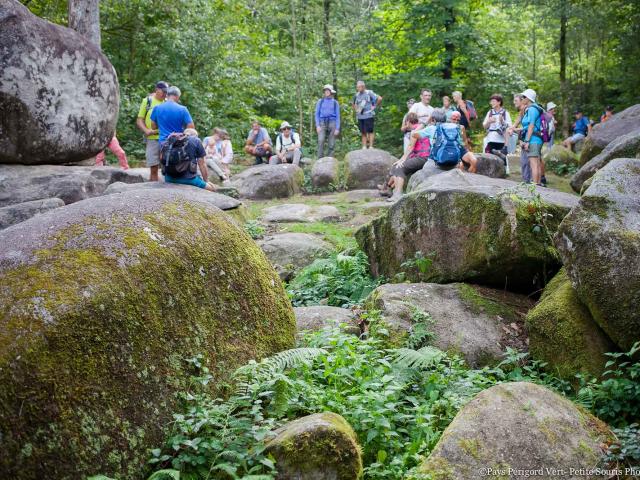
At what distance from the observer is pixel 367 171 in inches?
643

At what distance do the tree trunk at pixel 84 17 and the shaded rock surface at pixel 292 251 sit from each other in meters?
6.77

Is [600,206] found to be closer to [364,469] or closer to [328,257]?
[364,469]

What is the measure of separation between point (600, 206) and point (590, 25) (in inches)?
796

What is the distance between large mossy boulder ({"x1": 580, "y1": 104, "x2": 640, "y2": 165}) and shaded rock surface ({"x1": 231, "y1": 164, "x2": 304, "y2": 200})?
7.01m

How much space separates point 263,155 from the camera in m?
18.9

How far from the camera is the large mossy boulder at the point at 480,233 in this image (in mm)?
6574

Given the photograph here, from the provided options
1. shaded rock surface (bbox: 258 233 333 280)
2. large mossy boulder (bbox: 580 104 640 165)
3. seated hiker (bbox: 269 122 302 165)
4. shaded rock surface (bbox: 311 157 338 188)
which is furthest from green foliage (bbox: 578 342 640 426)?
seated hiker (bbox: 269 122 302 165)

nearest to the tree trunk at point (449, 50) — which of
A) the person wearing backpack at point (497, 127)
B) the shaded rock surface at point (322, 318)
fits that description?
the person wearing backpack at point (497, 127)

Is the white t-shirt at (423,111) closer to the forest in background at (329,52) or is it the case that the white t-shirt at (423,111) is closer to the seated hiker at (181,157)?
the forest in background at (329,52)

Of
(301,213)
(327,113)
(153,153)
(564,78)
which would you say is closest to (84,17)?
(153,153)

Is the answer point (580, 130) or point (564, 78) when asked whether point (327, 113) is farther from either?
point (564, 78)

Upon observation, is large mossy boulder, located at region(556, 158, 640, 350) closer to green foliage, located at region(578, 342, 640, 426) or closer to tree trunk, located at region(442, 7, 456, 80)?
green foliage, located at region(578, 342, 640, 426)

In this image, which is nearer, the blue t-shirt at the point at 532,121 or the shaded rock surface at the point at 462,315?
the shaded rock surface at the point at 462,315

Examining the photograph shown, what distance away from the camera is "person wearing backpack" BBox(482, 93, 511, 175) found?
14718 mm
